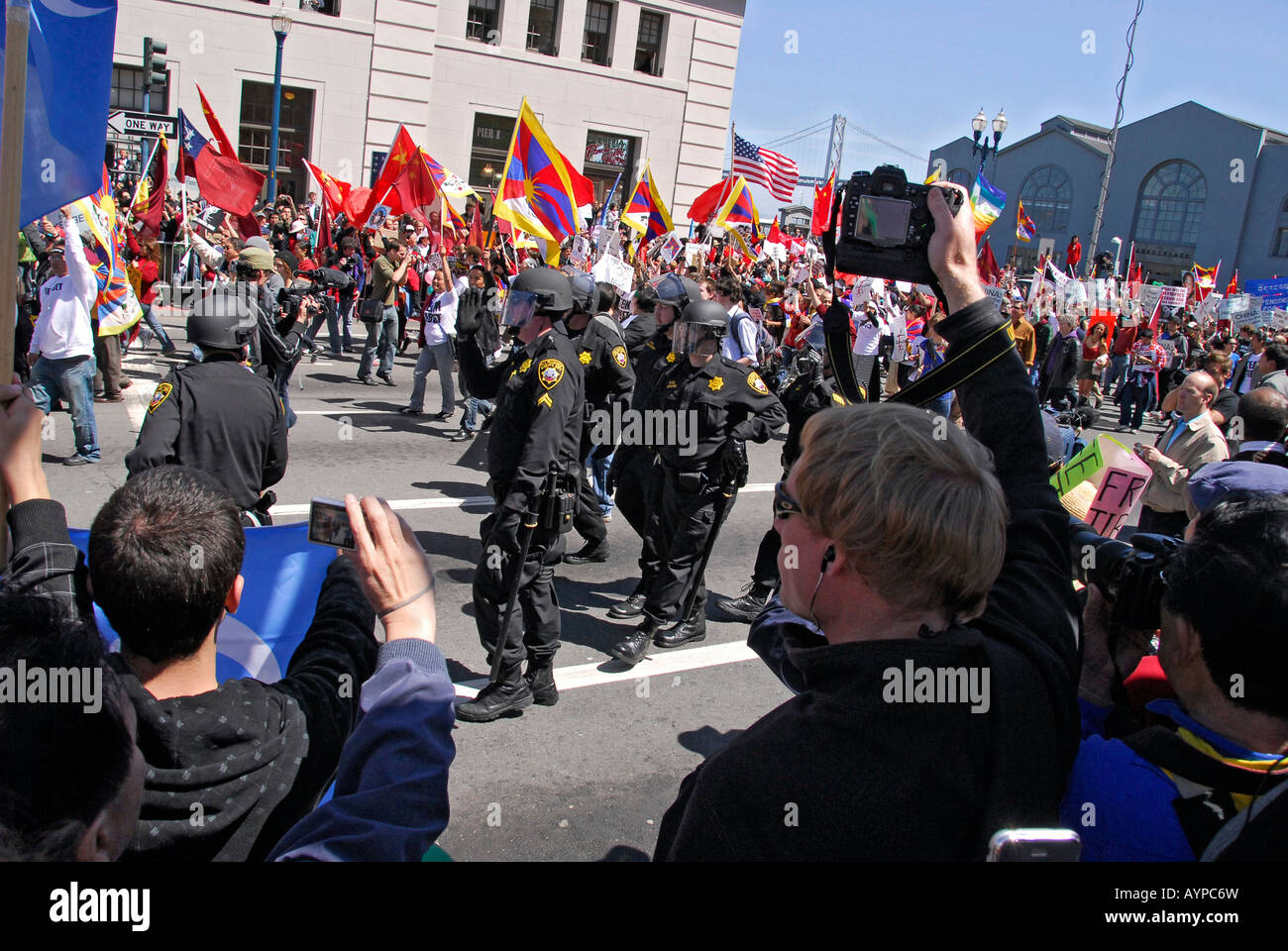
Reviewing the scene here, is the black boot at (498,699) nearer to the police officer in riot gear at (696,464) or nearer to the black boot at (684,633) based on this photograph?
the police officer in riot gear at (696,464)

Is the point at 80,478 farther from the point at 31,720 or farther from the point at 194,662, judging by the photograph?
the point at 31,720

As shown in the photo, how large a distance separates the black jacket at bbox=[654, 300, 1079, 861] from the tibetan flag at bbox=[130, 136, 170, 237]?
46.8 ft

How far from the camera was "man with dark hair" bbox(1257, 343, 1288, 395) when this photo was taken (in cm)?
792

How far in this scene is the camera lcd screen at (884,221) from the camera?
6.33 feet

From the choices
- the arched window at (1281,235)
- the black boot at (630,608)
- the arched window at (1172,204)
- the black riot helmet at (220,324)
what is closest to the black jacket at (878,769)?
the black riot helmet at (220,324)

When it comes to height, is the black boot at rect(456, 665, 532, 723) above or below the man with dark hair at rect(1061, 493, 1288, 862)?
below

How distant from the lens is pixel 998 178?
179 ft

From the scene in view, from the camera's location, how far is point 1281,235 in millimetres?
45281

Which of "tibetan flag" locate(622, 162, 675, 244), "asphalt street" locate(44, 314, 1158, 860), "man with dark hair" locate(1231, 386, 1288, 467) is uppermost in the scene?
"tibetan flag" locate(622, 162, 675, 244)

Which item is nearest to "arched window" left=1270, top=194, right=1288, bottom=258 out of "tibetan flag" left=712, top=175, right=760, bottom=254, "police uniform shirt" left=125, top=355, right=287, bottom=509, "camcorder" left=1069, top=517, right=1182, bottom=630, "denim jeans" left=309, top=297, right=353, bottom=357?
"tibetan flag" left=712, top=175, right=760, bottom=254

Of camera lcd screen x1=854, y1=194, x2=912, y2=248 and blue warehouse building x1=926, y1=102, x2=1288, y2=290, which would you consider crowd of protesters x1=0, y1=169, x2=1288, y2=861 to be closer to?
camera lcd screen x1=854, y1=194, x2=912, y2=248

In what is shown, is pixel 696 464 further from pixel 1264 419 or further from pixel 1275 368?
pixel 1275 368

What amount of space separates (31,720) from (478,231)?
16573 millimetres

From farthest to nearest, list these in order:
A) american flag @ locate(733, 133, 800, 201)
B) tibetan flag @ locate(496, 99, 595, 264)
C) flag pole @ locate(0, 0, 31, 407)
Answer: american flag @ locate(733, 133, 800, 201)
tibetan flag @ locate(496, 99, 595, 264)
flag pole @ locate(0, 0, 31, 407)
